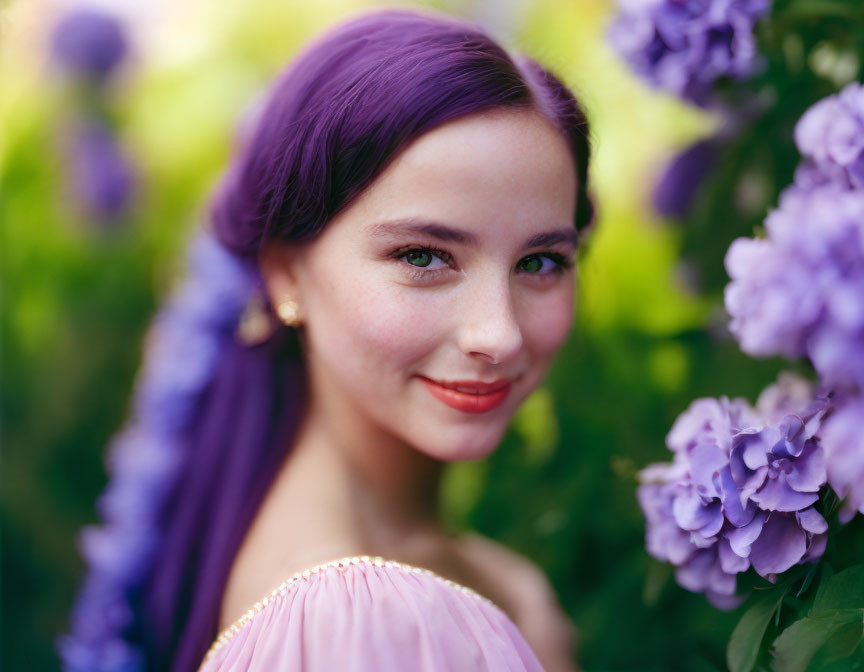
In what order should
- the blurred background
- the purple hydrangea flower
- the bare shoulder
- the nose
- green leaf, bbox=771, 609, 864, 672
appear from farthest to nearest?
the blurred background
the bare shoulder
the nose
green leaf, bbox=771, 609, 864, 672
the purple hydrangea flower

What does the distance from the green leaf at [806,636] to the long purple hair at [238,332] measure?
2.03ft

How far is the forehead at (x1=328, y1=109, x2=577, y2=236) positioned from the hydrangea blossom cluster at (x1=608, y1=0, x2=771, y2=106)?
0.73 feet

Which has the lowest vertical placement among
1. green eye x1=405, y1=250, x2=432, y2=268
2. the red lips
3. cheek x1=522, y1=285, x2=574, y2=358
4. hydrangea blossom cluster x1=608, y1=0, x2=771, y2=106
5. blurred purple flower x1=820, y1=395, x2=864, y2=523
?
the red lips

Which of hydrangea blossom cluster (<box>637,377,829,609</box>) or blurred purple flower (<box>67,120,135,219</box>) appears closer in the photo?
hydrangea blossom cluster (<box>637,377,829,609</box>)

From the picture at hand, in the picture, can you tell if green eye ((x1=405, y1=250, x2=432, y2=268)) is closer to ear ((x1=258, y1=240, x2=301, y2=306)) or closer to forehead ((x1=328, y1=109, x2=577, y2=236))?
forehead ((x1=328, y1=109, x2=577, y2=236))

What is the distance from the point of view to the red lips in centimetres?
100

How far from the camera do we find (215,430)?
1.34 meters

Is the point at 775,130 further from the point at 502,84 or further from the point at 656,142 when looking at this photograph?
the point at 656,142

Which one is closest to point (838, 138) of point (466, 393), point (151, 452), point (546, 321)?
point (546, 321)

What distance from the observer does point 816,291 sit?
596 mm

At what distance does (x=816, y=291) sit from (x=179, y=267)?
1920 mm

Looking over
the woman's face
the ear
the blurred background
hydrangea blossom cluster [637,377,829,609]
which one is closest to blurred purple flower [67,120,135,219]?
the blurred background

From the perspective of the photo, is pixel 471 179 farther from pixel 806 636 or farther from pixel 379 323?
pixel 806 636

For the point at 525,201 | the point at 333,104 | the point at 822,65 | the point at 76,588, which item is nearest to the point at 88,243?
the point at 76,588
